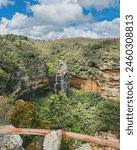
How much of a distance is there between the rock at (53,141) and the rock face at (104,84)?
39847 millimetres

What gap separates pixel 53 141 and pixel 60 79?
139 feet

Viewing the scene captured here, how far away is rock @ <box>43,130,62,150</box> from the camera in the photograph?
9.62 ft

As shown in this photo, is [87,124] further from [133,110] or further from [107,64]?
[133,110]

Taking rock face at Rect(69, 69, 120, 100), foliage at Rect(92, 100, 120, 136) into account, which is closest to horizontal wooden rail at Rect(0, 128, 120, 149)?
foliage at Rect(92, 100, 120, 136)

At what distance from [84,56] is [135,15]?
4903 centimetres

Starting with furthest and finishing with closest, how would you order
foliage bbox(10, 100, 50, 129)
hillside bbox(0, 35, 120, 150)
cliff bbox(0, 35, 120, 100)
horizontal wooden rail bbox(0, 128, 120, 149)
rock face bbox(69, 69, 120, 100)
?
rock face bbox(69, 69, 120, 100) → cliff bbox(0, 35, 120, 100) → hillside bbox(0, 35, 120, 150) → foliage bbox(10, 100, 50, 129) → horizontal wooden rail bbox(0, 128, 120, 149)

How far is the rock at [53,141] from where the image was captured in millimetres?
2932

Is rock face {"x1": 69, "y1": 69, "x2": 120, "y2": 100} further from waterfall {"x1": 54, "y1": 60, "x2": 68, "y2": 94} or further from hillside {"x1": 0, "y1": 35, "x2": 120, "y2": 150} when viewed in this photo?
waterfall {"x1": 54, "y1": 60, "x2": 68, "y2": 94}

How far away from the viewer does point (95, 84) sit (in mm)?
47156

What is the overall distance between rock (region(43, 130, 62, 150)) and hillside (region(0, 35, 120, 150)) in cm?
2497

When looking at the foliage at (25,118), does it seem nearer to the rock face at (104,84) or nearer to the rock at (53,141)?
the rock face at (104,84)

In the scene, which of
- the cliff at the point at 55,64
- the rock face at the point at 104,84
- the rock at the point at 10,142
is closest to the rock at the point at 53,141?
the rock at the point at 10,142

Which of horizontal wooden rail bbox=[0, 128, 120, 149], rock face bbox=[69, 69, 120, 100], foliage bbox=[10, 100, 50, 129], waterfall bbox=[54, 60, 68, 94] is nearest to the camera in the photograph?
horizontal wooden rail bbox=[0, 128, 120, 149]

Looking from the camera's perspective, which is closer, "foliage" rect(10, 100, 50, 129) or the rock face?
"foliage" rect(10, 100, 50, 129)
